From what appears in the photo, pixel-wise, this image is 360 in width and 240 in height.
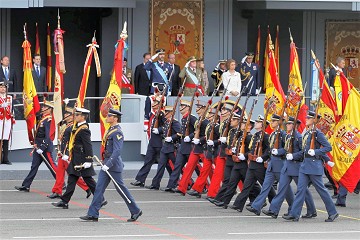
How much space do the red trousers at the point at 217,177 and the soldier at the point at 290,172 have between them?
1967mm

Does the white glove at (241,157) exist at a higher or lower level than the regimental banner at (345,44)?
lower

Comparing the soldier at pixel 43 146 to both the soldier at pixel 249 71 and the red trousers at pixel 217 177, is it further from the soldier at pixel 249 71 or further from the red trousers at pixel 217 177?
the soldier at pixel 249 71

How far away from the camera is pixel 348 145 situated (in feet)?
74.1

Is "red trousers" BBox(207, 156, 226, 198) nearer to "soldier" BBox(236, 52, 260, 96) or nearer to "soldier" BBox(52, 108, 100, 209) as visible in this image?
"soldier" BBox(52, 108, 100, 209)

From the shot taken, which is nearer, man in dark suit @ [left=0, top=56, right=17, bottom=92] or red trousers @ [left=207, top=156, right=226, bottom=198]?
red trousers @ [left=207, top=156, right=226, bottom=198]

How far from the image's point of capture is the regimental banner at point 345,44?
33750 mm

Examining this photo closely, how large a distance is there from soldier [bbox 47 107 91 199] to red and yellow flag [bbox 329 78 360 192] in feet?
14.0

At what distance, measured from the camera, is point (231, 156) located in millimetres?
21328

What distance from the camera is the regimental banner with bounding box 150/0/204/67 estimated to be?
3122 cm

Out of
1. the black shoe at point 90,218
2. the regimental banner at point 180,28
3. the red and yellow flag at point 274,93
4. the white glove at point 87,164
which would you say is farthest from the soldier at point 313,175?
the regimental banner at point 180,28

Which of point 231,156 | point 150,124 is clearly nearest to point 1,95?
point 150,124

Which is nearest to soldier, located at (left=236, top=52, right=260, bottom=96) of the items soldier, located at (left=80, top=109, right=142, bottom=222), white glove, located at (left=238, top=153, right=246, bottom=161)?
white glove, located at (left=238, top=153, right=246, bottom=161)

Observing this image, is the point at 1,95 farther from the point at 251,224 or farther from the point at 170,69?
the point at 251,224

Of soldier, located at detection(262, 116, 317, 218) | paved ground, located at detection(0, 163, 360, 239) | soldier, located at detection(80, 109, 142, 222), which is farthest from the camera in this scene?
soldier, located at detection(262, 116, 317, 218)
